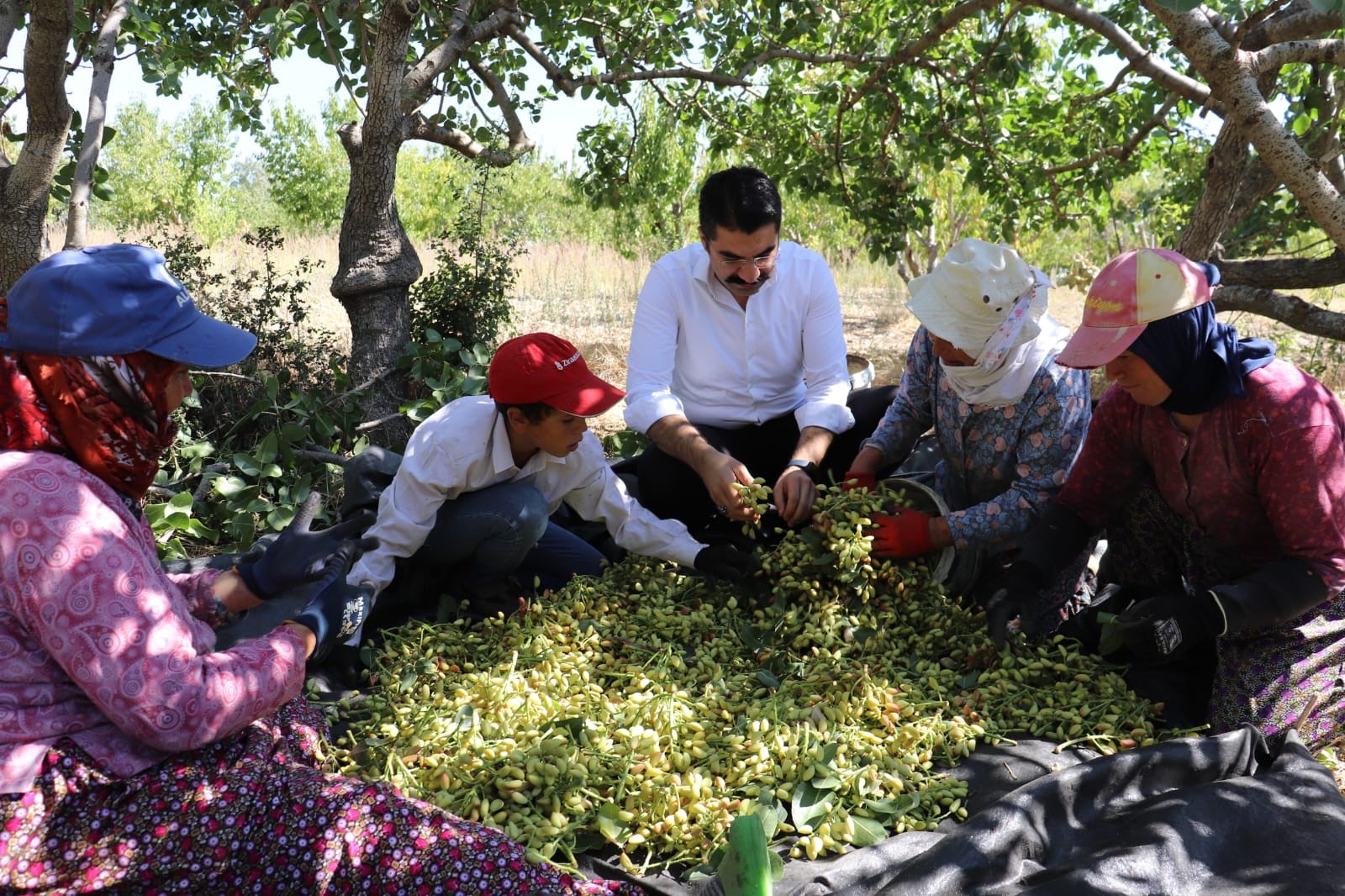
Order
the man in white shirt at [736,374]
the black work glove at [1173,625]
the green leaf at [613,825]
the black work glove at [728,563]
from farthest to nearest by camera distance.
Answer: the man in white shirt at [736,374] → the black work glove at [728,563] → the black work glove at [1173,625] → the green leaf at [613,825]

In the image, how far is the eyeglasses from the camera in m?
3.30

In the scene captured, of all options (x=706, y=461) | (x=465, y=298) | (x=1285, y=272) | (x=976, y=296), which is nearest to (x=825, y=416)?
(x=706, y=461)

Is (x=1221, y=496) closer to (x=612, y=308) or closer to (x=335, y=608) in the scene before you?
(x=335, y=608)

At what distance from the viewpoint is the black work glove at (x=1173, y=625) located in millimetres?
2338

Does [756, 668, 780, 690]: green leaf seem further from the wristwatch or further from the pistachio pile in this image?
the wristwatch

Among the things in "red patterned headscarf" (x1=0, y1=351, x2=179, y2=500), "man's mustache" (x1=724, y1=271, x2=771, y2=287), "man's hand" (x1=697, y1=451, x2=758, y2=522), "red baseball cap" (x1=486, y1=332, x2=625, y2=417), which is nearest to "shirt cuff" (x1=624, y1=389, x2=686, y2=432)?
"man's hand" (x1=697, y1=451, x2=758, y2=522)

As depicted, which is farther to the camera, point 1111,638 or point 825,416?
point 825,416

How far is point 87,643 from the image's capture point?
1.55m

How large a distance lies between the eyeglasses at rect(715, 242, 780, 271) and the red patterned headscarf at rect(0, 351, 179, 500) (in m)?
1.95

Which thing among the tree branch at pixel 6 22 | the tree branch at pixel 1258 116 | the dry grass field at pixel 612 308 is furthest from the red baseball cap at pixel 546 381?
the dry grass field at pixel 612 308

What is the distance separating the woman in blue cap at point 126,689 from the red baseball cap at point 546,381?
1062mm

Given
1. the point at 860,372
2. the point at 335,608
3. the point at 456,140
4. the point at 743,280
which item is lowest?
the point at 335,608

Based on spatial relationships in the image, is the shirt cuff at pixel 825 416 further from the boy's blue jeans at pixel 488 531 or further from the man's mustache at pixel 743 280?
the boy's blue jeans at pixel 488 531

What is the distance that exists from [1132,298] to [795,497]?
44.0 inches
